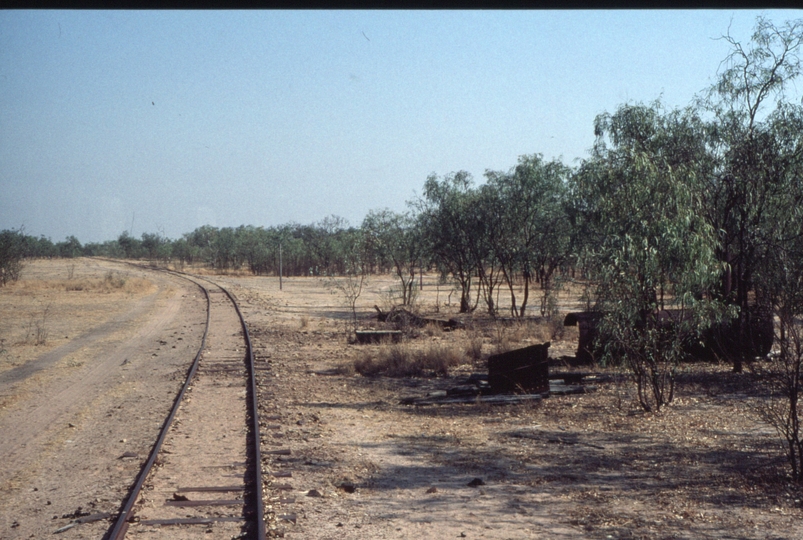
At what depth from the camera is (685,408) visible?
501 inches

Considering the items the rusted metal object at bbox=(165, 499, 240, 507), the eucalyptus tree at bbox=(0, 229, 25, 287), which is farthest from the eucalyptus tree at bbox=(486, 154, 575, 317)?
the eucalyptus tree at bbox=(0, 229, 25, 287)

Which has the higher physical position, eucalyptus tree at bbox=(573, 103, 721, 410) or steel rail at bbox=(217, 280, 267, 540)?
eucalyptus tree at bbox=(573, 103, 721, 410)

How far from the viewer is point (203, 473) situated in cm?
841

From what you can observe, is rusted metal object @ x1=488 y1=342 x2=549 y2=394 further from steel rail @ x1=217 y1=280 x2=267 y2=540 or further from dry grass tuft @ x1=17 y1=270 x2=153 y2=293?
dry grass tuft @ x1=17 y1=270 x2=153 y2=293

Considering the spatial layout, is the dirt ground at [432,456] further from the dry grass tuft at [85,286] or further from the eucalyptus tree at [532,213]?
the dry grass tuft at [85,286]

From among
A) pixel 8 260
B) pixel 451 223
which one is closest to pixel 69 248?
pixel 8 260

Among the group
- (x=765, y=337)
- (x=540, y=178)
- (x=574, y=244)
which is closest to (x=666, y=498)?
(x=765, y=337)

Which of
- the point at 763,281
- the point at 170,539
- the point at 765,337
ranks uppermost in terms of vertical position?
the point at 763,281

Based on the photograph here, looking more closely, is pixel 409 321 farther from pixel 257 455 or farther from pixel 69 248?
pixel 69 248

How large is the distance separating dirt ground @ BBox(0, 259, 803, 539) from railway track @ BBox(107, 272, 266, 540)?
25 cm

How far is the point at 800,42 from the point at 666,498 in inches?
428

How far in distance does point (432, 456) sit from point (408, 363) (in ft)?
26.1

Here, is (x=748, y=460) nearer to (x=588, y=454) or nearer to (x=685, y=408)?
(x=588, y=454)

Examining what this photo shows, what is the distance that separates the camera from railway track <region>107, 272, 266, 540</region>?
6691mm
